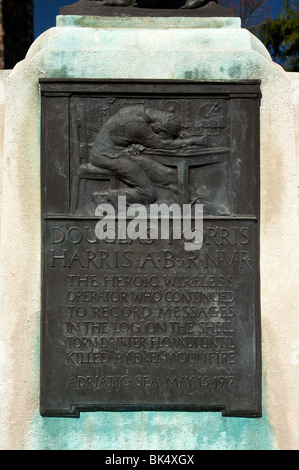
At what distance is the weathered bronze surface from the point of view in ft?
12.9

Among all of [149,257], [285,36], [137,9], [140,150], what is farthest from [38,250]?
Answer: [285,36]

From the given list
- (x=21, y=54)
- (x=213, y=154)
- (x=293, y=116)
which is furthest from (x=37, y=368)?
(x=21, y=54)

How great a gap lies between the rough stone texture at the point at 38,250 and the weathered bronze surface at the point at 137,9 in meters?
0.23

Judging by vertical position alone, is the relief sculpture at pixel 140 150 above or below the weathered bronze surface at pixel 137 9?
below

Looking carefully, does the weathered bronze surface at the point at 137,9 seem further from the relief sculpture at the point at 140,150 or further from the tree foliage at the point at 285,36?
the tree foliage at the point at 285,36

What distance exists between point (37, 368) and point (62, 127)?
1533 mm

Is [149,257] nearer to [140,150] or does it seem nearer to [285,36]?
[140,150]

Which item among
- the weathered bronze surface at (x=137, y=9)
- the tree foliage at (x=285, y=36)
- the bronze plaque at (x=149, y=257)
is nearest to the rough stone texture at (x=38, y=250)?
the bronze plaque at (x=149, y=257)

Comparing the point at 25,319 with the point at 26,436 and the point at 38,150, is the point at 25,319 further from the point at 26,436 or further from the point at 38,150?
the point at 38,150

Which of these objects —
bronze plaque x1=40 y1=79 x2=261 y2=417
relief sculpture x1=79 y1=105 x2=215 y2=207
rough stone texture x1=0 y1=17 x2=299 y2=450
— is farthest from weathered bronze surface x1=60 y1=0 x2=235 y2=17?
relief sculpture x1=79 y1=105 x2=215 y2=207

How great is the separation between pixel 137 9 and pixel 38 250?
175 centimetres

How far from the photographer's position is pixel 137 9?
3.94 metres

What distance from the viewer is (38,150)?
372 centimetres

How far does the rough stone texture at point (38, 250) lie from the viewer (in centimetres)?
367
